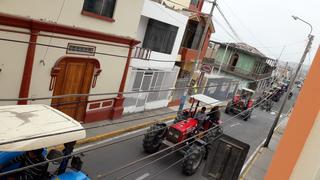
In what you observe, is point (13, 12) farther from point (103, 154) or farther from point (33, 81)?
point (103, 154)

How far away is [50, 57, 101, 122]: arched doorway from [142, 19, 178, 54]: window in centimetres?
591

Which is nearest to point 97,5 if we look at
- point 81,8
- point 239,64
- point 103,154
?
point 81,8

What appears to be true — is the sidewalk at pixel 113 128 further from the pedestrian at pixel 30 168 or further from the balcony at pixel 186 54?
the balcony at pixel 186 54

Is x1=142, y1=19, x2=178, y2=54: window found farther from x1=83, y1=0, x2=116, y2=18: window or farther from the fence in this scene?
x1=83, y1=0, x2=116, y2=18: window

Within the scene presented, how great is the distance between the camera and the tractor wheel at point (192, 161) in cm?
1320

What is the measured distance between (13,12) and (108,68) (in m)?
6.20

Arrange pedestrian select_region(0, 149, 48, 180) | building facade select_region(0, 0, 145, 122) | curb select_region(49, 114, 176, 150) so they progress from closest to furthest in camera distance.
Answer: pedestrian select_region(0, 149, 48, 180)
building facade select_region(0, 0, 145, 122)
curb select_region(49, 114, 176, 150)

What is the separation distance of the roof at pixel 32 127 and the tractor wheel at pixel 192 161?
7.23 metres

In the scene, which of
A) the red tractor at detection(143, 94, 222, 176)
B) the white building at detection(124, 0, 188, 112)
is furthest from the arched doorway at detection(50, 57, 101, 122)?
the white building at detection(124, 0, 188, 112)

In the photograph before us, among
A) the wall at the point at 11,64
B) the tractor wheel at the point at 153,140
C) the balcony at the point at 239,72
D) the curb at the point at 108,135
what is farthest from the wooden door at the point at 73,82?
the balcony at the point at 239,72

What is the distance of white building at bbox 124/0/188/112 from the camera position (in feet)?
63.1

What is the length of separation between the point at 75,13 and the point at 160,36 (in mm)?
8933

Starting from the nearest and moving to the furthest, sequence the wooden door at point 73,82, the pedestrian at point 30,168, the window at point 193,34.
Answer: the pedestrian at point 30,168 → the wooden door at point 73,82 → the window at point 193,34

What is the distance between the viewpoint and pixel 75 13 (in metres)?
13.3
